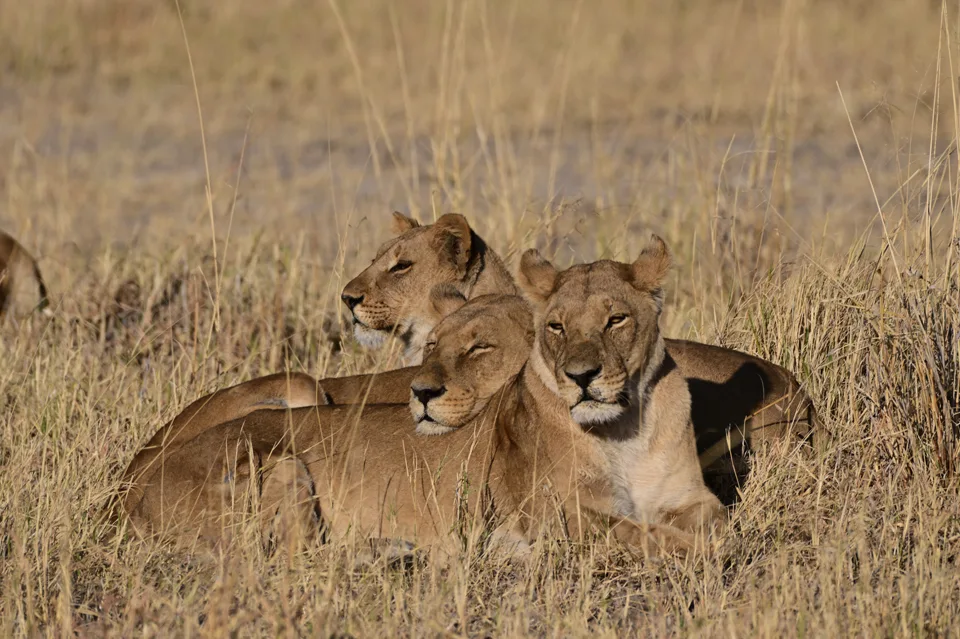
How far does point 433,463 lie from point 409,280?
3.93 ft

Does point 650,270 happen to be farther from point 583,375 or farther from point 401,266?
point 401,266

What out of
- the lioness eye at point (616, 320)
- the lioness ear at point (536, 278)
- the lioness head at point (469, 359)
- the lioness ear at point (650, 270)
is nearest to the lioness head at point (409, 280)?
the lioness head at point (469, 359)

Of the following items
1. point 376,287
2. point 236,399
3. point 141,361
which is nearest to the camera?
point 236,399

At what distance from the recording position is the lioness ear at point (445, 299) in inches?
214

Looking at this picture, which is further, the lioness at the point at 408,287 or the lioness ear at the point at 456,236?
the lioness ear at the point at 456,236

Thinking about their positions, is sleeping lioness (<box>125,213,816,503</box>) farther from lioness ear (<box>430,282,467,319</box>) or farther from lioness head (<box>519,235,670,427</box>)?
lioness head (<box>519,235,670,427</box>)

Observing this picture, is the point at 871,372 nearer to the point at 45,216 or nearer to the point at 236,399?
the point at 236,399

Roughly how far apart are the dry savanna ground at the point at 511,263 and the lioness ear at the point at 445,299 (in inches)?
17.2

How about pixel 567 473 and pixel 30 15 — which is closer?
pixel 567 473

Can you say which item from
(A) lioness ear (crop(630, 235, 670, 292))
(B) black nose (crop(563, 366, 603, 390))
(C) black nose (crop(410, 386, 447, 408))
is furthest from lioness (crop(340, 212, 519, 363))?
(B) black nose (crop(563, 366, 603, 390))

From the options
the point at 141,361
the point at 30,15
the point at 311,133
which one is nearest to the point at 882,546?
the point at 141,361

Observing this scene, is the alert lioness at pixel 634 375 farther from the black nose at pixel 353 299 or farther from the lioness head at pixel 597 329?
the black nose at pixel 353 299

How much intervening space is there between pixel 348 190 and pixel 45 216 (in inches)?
84.5

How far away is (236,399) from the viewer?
5.34 m
